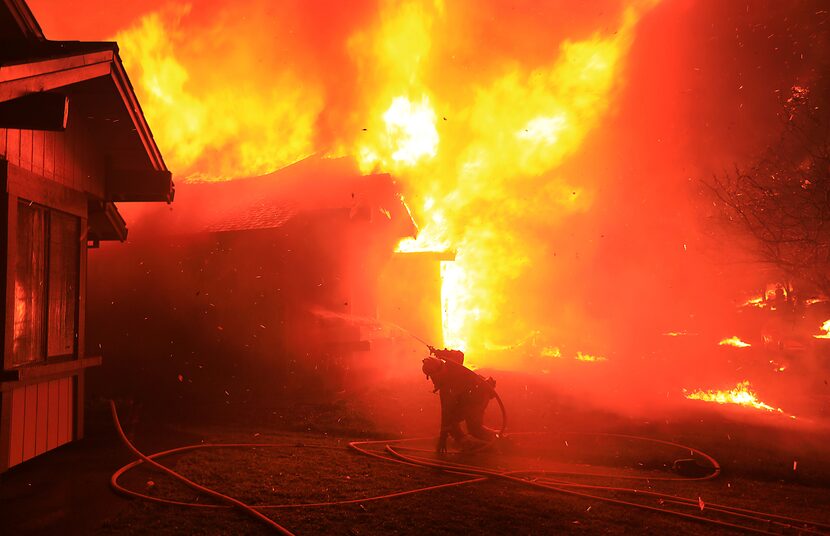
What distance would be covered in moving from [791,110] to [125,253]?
A: 27.5 metres

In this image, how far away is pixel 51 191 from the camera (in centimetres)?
780

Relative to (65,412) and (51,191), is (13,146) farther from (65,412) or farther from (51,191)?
(65,412)

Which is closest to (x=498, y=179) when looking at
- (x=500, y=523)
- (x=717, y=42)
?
(x=717, y=42)

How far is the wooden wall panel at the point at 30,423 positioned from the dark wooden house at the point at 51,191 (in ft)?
0.04

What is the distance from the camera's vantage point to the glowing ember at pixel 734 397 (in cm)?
1706

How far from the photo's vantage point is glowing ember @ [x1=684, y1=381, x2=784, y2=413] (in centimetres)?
1706

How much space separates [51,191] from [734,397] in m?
20.0

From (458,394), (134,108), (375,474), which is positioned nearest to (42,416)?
(375,474)

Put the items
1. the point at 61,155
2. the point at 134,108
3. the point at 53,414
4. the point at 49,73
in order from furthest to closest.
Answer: the point at 134,108 < the point at 61,155 < the point at 53,414 < the point at 49,73

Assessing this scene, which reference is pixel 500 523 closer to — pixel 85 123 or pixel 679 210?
pixel 85 123

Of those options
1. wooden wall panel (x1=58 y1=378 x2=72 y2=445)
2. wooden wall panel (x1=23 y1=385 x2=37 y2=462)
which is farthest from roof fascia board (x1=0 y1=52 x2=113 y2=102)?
wooden wall panel (x1=58 y1=378 x2=72 y2=445)

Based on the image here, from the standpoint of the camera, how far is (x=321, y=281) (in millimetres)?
17453

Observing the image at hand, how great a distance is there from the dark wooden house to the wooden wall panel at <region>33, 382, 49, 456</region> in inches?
0.6

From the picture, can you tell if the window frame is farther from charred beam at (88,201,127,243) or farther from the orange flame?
the orange flame
